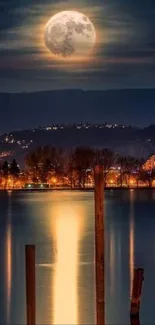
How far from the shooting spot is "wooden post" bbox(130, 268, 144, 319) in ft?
52.8

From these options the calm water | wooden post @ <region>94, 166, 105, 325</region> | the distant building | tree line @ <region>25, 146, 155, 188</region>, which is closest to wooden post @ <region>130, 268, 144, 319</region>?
the calm water

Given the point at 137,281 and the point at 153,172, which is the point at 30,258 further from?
the point at 153,172

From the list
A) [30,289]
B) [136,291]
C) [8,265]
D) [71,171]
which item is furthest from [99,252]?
[71,171]

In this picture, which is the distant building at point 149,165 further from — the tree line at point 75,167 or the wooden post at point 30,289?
the wooden post at point 30,289

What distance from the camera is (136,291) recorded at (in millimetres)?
16266

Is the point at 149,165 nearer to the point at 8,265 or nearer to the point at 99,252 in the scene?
the point at 8,265

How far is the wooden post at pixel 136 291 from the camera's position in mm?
16091

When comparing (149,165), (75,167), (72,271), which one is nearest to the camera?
(72,271)

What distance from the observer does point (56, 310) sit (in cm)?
1809

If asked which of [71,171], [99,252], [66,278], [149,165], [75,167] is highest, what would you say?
[149,165]

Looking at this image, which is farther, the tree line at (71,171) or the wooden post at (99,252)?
the tree line at (71,171)

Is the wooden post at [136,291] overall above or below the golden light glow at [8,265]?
below

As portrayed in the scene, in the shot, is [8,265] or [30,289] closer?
[30,289]

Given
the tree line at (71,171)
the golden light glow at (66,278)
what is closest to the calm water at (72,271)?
the golden light glow at (66,278)
